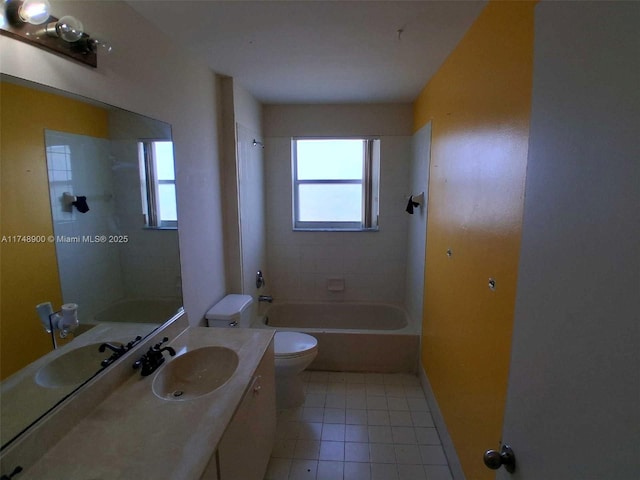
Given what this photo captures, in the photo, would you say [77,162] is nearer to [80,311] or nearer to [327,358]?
[80,311]

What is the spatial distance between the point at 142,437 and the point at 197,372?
571mm

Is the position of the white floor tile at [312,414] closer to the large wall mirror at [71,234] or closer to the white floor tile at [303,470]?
the white floor tile at [303,470]

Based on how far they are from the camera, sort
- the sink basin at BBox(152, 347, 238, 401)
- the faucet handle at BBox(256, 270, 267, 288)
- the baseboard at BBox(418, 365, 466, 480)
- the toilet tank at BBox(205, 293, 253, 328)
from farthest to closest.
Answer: the faucet handle at BBox(256, 270, 267, 288), the toilet tank at BBox(205, 293, 253, 328), the baseboard at BBox(418, 365, 466, 480), the sink basin at BBox(152, 347, 238, 401)

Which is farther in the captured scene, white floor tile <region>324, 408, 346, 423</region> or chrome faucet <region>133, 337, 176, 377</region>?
white floor tile <region>324, 408, 346, 423</region>

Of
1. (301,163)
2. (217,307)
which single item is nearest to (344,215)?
(301,163)

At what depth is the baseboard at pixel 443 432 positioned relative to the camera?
1.82 meters

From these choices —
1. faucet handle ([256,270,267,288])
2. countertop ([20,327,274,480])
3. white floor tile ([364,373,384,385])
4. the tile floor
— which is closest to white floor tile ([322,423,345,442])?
the tile floor

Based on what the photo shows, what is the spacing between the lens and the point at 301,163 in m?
3.65

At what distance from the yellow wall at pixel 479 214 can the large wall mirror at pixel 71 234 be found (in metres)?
1.57

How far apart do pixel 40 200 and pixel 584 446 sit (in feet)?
4.94

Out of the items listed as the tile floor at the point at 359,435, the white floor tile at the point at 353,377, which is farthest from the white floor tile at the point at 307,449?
the white floor tile at the point at 353,377

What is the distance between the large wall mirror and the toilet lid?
0.91 metres

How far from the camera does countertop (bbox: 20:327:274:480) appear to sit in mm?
950

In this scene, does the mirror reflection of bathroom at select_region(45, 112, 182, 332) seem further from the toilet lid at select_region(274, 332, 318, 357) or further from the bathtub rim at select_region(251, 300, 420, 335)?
the bathtub rim at select_region(251, 300, 420, 335)
